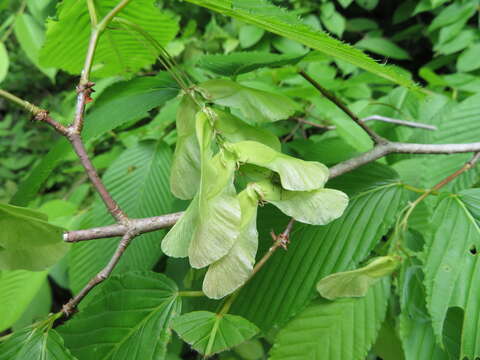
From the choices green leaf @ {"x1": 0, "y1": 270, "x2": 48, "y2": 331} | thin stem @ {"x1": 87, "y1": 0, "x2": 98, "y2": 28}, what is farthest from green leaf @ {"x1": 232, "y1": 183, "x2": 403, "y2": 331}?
green leaf @ {"x1": 0, "y1": 270, "x2": 48, "y2": 331}

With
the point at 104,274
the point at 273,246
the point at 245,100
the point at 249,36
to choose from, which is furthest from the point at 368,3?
the point at 104,274

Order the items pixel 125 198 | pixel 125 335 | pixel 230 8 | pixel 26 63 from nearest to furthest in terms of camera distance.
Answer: pixel 230 8 < pixel 125 335 < pixel 125 198 < pixel 26 63

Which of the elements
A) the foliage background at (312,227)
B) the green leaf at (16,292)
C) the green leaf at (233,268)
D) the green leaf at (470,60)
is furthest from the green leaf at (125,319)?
the green leaf at (470,60)

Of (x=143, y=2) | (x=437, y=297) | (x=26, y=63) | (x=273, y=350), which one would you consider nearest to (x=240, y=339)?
(x=273, y=350)

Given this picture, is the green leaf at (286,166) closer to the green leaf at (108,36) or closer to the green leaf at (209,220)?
the green leaf at (209,220)

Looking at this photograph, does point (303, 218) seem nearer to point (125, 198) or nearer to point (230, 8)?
point (230, 8)

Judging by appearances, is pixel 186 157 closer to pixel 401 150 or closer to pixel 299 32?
pixel 299 32
